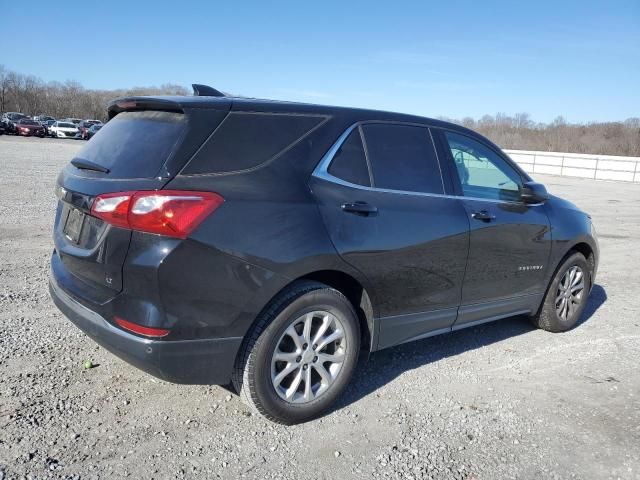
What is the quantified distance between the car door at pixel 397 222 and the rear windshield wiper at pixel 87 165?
1199mm

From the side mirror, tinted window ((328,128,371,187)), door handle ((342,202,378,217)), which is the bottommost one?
door handle ((342,202,378,217))

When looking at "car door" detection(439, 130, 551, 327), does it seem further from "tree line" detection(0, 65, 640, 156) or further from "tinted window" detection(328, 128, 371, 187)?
"tree line" detection(0, 65, 640, 156)

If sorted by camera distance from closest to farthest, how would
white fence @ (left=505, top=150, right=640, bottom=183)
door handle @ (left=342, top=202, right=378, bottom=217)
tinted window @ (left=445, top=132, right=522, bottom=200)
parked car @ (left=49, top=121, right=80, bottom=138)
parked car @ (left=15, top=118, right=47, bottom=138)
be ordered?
1. door handle @ (left=342, top=202, right=378, bottom=217)
2. tinted window @ (left=445, top=132, right=522, bottom=200)
3. white fence @ (left=505, top=150, right=640, bottom=183)
4. parked car @ (left=15, top=118, right=47, bottom=138)
5. parked car @ (left=49, top=121, right=80, bottom=138)

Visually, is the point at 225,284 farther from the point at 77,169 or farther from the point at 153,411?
the point at 77,169

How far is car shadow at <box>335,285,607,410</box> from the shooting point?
3.88 m

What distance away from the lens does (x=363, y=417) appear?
345cm

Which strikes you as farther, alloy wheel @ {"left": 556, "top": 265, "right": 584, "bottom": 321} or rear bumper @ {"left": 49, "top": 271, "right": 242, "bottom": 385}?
alloy wheel @ {"left": 556, "top": 265, "right": 584, "bottom": 321}

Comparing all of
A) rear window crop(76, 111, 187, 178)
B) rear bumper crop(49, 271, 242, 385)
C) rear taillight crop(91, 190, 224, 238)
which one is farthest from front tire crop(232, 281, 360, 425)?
rear window crop(76, 111, 187, 178)

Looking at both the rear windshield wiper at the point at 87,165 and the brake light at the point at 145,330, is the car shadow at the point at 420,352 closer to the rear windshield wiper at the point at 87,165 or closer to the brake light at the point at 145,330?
the brake light at the point at 145,330

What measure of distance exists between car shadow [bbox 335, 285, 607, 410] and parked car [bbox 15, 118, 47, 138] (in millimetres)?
49900

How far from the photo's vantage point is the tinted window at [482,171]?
421cm

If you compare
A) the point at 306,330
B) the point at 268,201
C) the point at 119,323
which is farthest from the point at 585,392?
the point at 119,323

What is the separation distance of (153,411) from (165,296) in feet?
3.22

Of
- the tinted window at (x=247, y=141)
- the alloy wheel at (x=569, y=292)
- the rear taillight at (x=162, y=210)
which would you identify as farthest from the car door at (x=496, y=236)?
the rear taillight at (x=162, y=210)
